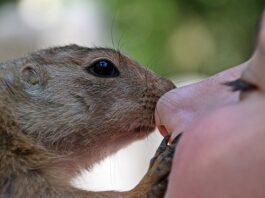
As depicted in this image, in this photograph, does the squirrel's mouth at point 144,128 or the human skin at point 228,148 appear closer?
the human skin at point 228,148

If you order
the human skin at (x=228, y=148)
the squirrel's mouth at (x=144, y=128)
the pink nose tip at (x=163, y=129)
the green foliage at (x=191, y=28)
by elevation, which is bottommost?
the green foliage at (x=191, y=28)

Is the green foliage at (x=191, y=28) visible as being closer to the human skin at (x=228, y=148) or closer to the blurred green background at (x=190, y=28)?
the blurred green background at (x=190, y=28)

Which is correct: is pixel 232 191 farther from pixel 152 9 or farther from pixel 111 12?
pixel 152 9

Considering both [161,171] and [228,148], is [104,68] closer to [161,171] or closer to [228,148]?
[161,171]

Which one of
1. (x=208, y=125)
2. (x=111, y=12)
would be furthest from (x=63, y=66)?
(x=111, y=12)

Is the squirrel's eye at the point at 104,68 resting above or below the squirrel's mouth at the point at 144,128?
above

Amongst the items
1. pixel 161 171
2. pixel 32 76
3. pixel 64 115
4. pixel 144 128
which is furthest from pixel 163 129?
pixel 32 76

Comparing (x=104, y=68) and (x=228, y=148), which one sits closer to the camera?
(x=228, y=148)

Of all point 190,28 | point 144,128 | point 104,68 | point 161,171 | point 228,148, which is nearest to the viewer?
point 228,148

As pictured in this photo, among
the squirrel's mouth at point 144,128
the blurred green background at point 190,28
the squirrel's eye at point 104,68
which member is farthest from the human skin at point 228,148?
the blurred green background at point 190,28
